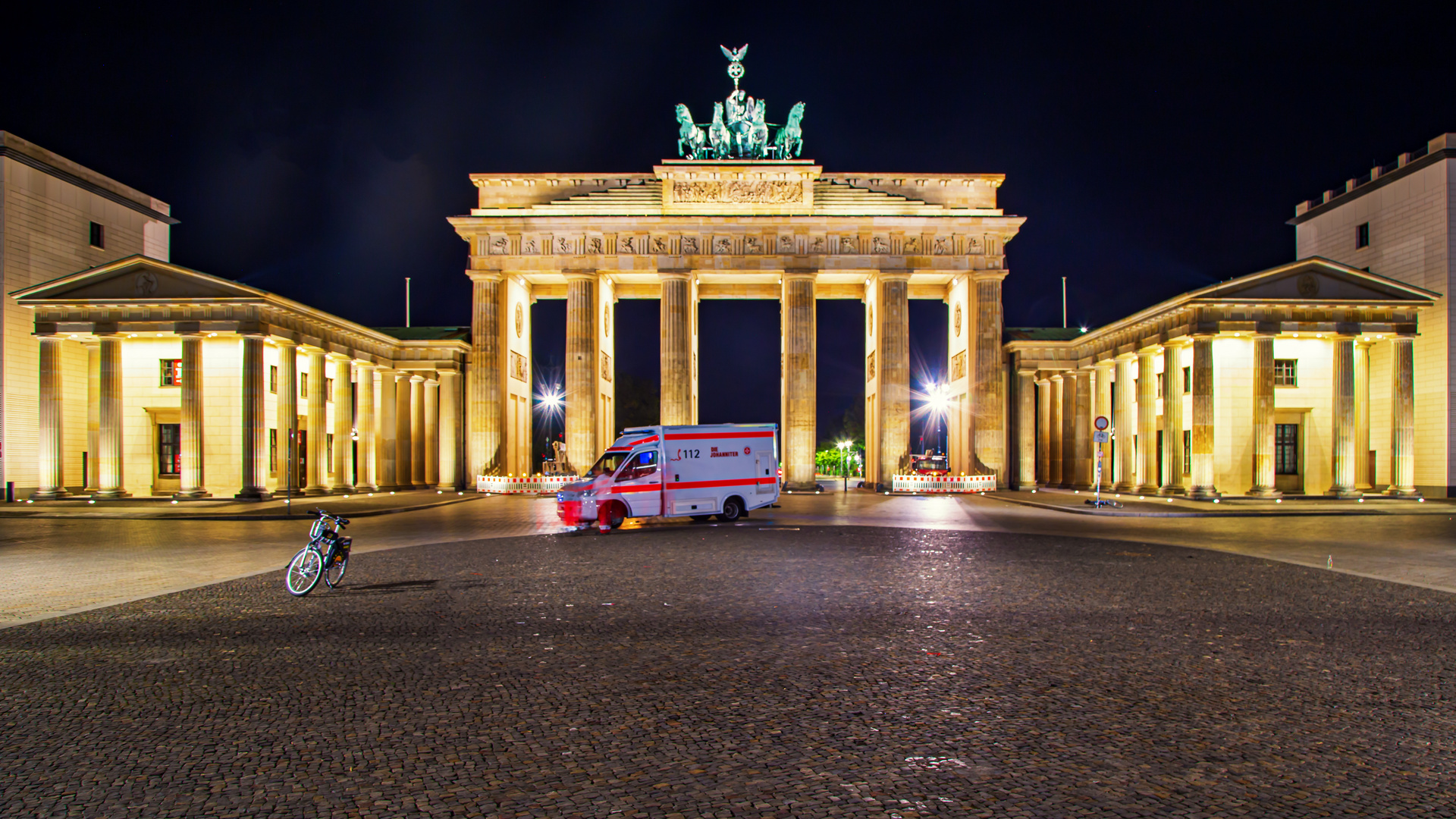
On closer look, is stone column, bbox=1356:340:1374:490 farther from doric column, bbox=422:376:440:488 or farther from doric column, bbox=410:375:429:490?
doric column, bbox=410:375:429:490

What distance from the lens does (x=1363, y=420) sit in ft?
126

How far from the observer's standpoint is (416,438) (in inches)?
1972

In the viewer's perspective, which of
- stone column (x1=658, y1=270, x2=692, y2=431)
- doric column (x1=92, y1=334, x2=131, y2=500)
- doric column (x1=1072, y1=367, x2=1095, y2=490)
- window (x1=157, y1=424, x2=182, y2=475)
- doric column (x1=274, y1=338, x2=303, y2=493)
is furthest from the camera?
doric column (x1=1072, y1=367, x2=1095, y2=490)

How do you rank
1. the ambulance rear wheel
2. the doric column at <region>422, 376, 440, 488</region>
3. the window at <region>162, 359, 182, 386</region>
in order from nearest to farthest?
the ambulance rear wheel → the window at <region>162, 359, 182, 386</region> → the doric column at <region>422, 376, 440, 488</region>

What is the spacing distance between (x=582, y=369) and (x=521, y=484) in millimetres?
6977

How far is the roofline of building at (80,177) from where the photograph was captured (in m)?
37.3

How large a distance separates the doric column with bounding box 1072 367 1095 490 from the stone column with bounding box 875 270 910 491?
10.4 m

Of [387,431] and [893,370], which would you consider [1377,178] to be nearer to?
[893,370]

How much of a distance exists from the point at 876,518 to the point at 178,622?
18751mm

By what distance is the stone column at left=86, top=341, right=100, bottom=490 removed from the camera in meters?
36.1

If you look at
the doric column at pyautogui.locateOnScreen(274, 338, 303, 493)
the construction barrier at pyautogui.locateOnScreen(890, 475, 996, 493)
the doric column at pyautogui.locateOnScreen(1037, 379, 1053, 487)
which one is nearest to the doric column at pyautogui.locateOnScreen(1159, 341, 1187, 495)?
the construction barrier at pyautogui.locateOnScreen(890, 475, 996, 493)

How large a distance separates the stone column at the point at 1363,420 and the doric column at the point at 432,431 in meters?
46.9

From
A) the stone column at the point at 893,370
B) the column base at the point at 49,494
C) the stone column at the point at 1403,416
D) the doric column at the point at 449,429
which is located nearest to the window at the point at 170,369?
the column base at the point at 49,494

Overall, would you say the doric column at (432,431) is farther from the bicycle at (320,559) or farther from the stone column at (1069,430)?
the bicycle at (320,559)
